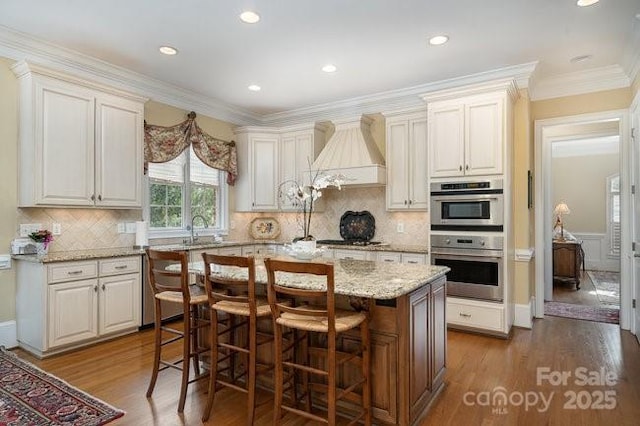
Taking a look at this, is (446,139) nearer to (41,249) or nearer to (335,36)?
(335,36)

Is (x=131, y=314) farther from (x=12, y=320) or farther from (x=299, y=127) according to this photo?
(x=299, y=127)

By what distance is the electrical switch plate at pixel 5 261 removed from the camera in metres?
3.42

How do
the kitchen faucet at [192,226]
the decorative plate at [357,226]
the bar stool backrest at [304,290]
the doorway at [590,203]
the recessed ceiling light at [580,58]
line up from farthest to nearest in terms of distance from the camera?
the doorway at [590,203], the decorative plate at [357,226], the kitchen faucet at [192,226], the recessed ceiling light at [580,58], the bar stool backrest at [304,290]

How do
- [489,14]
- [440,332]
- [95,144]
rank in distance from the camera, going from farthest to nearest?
[95,144] < [489,14] < [440,332]

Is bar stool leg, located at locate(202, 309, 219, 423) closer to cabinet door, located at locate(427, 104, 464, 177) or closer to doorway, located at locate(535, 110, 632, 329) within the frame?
cabinet door, located at locate(427, 104, 464, 177)

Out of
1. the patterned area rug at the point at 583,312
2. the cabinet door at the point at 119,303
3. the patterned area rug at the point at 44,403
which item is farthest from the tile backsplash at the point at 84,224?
the patterned area rug at the point at 583,312

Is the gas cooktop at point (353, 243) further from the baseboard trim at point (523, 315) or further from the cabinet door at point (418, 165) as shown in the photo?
the baseboard trim at point (523, 315)

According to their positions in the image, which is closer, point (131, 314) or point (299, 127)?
point (131, 314)

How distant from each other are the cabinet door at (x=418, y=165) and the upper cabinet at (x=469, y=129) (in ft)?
1.05

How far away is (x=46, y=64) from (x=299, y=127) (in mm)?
2993

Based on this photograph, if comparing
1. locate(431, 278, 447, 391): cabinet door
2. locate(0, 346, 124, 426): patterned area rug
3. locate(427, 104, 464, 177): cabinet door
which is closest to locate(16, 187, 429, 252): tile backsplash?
locate(427, 104, 464, 177): cabinet door

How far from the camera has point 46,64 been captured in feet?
12.0

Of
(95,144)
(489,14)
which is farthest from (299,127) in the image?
(489,14)

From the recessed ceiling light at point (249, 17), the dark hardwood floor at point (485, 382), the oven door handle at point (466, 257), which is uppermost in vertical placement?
the recessed ceiling light at point (249, 17)
